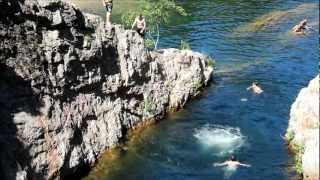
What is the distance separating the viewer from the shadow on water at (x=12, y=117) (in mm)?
28703

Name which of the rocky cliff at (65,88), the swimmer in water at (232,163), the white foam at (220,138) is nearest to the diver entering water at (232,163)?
the swimmer in water at (232,163)

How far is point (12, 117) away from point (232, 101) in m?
17.8

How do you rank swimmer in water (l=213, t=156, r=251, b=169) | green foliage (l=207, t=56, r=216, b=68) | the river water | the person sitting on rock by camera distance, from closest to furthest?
swimmer in water (l=213, t=156, r=251, b=169)
the river water
green foliage (l=207, t=56, r=216, b=68)
the person sitting on rock

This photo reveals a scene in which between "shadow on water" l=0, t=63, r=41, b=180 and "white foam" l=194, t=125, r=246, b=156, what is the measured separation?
35.0 feet

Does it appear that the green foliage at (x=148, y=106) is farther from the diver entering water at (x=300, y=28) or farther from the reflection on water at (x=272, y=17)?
the diver entering water at (x=300, y=28)

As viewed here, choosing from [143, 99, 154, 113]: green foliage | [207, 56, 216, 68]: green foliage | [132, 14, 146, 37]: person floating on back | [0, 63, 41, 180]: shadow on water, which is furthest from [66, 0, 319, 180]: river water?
[132, 14, 146, 37]: person floating on back

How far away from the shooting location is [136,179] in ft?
107

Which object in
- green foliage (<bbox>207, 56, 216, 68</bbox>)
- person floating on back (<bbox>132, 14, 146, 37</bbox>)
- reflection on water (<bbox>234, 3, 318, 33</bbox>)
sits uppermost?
person floating on back (<bbox>132, 14, 146, 37</bbox>)

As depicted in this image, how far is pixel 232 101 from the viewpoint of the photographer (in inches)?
1700

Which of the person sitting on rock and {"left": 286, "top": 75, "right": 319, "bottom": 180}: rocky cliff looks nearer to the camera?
{"left": 286, "top": 75, "right": 319, "bottom": 180}: rocky cliff

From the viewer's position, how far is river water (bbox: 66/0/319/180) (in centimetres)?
3400

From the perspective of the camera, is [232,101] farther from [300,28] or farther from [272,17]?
[272,17]

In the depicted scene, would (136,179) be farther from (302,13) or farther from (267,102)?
(302,13)

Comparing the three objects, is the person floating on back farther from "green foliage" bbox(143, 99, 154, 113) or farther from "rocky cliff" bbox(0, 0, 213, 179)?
"green foliage" bbox(143, 99, 154, 113)
